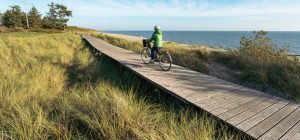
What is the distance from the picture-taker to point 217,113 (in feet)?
15.9

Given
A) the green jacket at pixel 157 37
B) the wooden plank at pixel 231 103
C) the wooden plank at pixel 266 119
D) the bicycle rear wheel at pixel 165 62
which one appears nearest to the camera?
the wooden plank at pixel 266 119

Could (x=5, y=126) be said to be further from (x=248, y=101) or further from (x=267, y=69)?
(x=267, y=69)

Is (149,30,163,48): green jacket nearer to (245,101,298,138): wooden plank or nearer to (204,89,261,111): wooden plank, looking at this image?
(204,89,261,111): wooden plank

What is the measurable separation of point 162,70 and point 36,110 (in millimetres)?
5551

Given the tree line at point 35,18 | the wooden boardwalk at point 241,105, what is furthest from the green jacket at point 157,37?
the tree line at point 35,18

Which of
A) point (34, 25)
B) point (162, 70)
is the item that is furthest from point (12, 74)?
point (34, 25)

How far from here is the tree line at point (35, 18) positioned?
234 feet

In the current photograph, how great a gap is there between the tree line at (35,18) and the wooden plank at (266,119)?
72.1 meters

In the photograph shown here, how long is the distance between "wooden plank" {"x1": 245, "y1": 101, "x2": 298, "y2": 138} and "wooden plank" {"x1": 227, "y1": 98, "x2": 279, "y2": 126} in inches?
3.6

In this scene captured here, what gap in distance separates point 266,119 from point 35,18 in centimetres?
8107

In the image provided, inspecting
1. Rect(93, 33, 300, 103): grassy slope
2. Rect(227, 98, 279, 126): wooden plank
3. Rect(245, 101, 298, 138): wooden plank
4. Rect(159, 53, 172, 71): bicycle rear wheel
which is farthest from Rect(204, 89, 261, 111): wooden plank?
Rect(159, 53, 172, 71): bicycle rear wheel

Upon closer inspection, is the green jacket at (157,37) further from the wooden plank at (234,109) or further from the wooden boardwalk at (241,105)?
the wooden plank at (234,109)

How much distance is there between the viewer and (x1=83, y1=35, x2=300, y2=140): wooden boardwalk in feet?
13.8

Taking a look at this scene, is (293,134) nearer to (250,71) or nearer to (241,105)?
(241,105)
